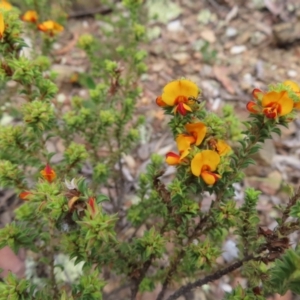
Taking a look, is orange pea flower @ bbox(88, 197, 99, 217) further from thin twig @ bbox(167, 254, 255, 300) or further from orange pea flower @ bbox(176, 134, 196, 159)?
thin twig @ bbox(167, 254, 255, 300)

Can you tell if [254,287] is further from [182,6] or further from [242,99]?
[182,6]

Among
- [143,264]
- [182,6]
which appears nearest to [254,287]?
[143,264]

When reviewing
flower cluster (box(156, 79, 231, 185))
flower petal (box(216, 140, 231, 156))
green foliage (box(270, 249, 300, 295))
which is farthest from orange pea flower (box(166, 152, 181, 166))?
green foliage (box(270, 249, 300, 295))

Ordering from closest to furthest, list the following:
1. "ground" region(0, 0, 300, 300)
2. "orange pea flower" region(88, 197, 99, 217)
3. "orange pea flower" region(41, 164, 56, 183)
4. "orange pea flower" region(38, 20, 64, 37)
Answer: "orange pea flower" region(88, 197, 99, 217) < "orange pea flower" region(41, 164, 56, 183) < "orange pea flower" region(38, 20, 64, 37) < "ground" region(0, 0, 300, 300)

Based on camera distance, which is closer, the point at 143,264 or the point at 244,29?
the point at 143,264

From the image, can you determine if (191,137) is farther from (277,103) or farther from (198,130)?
(277,103)

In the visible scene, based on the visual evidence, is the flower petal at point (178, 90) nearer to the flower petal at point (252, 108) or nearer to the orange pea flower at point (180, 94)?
the orange pea flower at point (180, 94)

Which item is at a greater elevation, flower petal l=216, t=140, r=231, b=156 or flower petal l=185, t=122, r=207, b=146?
flower petal l=185, t=122, r=207, b=146

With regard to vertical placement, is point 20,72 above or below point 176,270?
above

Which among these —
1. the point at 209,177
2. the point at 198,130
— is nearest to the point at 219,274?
the point at 209,177
